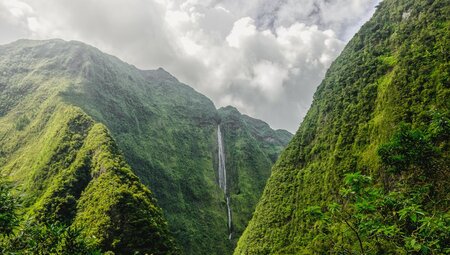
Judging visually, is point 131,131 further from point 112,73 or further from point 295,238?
point 295,238

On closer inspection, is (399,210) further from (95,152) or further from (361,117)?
(95,152)

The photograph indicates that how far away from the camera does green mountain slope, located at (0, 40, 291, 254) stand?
226 ft

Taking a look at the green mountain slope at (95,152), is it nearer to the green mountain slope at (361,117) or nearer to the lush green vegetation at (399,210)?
the green mountain slope at (361,117)

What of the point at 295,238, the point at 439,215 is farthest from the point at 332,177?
the point at 439,215

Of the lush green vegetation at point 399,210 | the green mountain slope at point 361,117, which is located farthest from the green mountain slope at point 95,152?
the lush green vegetation at point 399,210

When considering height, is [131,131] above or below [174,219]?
above

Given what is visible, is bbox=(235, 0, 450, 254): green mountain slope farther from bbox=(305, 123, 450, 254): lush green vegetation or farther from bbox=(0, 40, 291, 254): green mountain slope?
bbox=(0, 40, 291, 254): green mountain slope

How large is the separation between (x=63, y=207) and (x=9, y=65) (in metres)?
128

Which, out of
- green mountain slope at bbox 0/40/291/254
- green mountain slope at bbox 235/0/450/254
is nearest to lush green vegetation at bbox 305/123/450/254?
green mountain slope at bbox 235/0/450/254

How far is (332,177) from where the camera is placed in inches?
2899

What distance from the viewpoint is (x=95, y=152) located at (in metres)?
81.7

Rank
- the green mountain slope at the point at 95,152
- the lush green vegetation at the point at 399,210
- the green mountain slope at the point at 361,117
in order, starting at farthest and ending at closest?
the green mountain slope at the point at 95,152, the green mountain slope at the point at 361,117, the lush green vegetation at the point at 399,210

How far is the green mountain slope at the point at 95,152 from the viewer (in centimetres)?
6900

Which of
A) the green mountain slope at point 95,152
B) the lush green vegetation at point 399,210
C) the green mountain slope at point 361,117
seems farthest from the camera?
the green mountain slope at point 95,152
